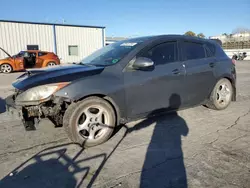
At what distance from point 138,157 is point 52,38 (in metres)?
23.5

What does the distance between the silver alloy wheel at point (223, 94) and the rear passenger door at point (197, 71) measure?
371 mm

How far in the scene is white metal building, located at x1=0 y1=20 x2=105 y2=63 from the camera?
21688 millimetres

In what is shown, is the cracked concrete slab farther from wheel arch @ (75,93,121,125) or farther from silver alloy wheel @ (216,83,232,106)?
silver alloy wheel @ (216,83,232,106)

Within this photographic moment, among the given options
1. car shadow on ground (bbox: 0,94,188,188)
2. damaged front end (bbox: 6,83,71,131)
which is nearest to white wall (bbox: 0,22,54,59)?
damaged front end (bbox: 6,83,71,131)

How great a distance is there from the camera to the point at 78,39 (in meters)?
26.1

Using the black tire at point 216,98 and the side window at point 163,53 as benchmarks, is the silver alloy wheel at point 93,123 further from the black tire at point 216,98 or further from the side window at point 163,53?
the black tire at point 216,98

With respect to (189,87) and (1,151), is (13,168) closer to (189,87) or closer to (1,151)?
(1,151)

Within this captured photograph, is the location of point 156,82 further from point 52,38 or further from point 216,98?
point 52,38

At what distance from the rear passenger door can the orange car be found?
13563mm

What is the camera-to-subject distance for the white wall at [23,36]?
21.4 m

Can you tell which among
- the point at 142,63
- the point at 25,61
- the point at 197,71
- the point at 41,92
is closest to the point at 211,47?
the point at 197,71

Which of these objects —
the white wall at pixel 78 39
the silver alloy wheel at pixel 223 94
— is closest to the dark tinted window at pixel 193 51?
the silver alloy wheel at pixel 223 94

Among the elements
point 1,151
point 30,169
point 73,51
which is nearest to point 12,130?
point 1,151

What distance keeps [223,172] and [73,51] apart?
25.1 meters
